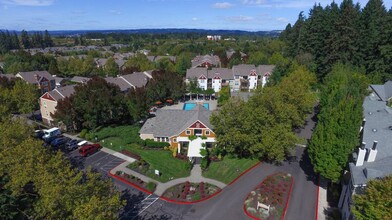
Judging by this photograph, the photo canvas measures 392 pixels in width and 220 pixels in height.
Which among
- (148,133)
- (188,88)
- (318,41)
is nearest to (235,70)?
(188,88)

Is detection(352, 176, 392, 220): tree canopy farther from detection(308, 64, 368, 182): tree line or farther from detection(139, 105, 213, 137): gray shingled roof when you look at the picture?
detection(139, 105, 213, 137): gray shingled roof

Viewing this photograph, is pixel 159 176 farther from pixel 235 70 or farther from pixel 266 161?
pixel 235 70

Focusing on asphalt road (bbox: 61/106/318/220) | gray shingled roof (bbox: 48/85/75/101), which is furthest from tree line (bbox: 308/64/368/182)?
gray shingled roof (bbox: 48/85/75/101)

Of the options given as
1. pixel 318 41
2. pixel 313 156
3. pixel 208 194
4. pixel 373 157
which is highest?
pixel 318 41

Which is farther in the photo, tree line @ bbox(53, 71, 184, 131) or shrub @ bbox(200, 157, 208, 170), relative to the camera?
tree line @ bbox(53, 71, 184, 131)

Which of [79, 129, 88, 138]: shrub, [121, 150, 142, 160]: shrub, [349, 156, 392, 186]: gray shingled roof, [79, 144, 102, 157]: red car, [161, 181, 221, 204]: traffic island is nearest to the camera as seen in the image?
[349, 156, 392, 186]: gray shingled roof

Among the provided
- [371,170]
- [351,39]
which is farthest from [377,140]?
[351,39]

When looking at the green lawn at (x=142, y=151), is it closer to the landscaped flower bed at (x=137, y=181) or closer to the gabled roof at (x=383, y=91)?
the landscaped flower bed at (x=137, y=181)
